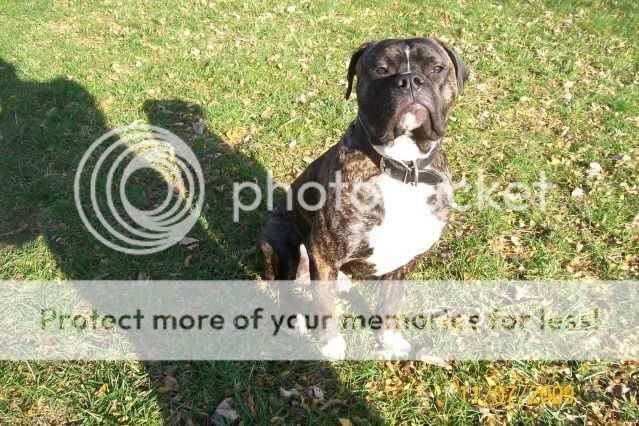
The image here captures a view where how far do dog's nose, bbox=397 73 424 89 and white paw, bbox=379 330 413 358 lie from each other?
1.83 meters

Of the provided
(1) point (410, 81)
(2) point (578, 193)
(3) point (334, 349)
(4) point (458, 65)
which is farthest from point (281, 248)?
(2) point (578, 193)

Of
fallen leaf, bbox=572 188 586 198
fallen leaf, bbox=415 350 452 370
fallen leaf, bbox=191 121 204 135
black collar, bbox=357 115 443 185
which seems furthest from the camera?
fallen leaf, bbox=191 121 204 135

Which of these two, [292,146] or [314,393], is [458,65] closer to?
[314,393]

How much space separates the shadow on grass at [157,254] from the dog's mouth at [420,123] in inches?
71.0

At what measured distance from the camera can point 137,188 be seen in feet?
17.5

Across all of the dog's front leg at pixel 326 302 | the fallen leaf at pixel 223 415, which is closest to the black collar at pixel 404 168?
the dog's front leg at pixel 326 302

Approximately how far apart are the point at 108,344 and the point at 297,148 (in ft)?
10.0

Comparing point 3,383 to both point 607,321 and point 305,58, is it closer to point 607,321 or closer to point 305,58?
point 607,321

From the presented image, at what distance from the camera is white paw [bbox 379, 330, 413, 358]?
3650 millimetres

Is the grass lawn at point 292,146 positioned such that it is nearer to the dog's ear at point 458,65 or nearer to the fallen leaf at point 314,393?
the fallen leaf at point 314,393

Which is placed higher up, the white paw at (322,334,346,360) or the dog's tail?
the dog's tail

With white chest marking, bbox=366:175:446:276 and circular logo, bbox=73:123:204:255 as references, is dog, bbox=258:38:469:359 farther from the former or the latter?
circular logo, bbox=73:123:204:255

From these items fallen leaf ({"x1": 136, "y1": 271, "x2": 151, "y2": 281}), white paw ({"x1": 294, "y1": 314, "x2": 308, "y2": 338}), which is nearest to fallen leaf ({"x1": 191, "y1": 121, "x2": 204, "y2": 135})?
fallen leaf ({"x1": 136, "y1": 271, "x2": 151, "y2": 281})

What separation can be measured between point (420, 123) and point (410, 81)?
244 millimetres
